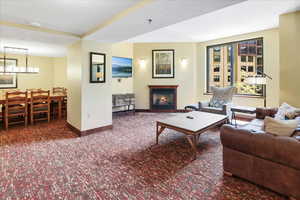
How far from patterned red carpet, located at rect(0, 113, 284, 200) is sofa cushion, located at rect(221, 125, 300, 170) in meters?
0.43

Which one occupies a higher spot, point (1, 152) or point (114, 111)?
point (114, 111)

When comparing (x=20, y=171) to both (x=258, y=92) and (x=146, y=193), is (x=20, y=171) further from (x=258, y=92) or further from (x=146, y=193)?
(x=258, y=92)

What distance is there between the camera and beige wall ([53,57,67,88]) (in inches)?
284

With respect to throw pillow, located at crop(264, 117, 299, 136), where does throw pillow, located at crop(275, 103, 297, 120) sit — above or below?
above

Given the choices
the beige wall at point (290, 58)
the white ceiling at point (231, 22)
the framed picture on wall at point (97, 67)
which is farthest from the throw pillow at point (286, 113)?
the framed picture on wall at point (97, 67)

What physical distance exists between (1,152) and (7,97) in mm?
1856

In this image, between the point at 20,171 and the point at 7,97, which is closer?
the point at 20,171

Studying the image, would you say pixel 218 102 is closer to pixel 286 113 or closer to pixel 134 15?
pixel 286 113

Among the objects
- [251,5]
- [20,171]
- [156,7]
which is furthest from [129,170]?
[251,5]

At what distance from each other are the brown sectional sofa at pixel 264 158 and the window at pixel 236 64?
3.97 metres

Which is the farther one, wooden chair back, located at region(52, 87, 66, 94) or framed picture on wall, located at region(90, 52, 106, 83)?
wooden chair back, located at region(52, 87, 66, 94)

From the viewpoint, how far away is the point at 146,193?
1867mm

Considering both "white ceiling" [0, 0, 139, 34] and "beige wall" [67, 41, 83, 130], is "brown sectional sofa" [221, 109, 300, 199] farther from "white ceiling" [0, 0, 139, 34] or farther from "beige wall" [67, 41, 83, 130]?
"beige wall" [67, 41, 83, 130]

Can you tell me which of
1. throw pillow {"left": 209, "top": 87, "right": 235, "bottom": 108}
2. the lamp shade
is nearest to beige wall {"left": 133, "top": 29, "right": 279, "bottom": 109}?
throw pillow {"left": 209, "top": 87, "right": 235, "bottom": 108}
